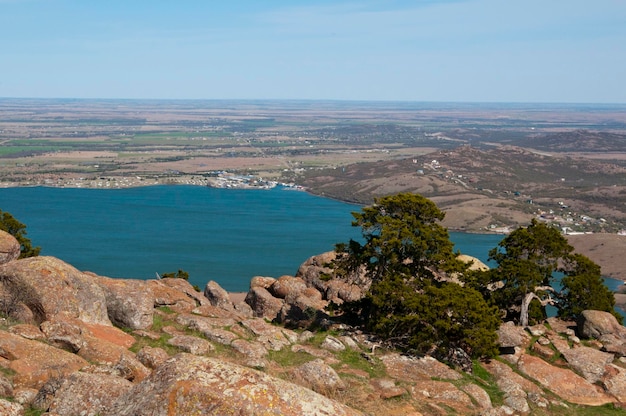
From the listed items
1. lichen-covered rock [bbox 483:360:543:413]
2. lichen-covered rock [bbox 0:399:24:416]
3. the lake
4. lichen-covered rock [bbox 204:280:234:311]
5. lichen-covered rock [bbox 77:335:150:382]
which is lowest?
the lake

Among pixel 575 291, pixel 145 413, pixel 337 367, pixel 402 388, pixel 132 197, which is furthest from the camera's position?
pixel 132 197

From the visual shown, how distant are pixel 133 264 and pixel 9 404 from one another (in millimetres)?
99458

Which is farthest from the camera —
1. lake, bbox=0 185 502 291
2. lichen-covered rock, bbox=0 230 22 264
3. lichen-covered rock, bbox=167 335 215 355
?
lake, bbox=0 185 502 291

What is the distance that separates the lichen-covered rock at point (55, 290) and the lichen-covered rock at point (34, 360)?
13.9 feet

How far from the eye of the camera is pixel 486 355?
2988 centimetres

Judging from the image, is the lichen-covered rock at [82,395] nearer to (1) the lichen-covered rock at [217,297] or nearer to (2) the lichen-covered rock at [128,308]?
(2) the lichen-covered rock at [128,308]

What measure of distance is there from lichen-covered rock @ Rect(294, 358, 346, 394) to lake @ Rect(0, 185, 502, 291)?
7699 centimetres

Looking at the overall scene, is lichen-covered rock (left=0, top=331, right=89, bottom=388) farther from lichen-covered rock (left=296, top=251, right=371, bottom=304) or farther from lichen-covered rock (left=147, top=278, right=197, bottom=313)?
lichen-covered rock (left=296, top=251, right=371, bottom=304)

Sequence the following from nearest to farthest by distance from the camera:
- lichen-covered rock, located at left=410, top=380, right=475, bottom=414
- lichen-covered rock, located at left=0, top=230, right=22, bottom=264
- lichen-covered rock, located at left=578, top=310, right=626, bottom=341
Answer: lichen-covered rock, located at left=410, top=380, right=475, bottom=414
lichen-covered rock, located at left=0, top=230, right=22, bottom=264
lichen-covered rock, located at left=578, top=310, right=626, bottom=341

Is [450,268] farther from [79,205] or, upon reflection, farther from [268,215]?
[79,205]

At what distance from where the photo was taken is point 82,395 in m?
14.5

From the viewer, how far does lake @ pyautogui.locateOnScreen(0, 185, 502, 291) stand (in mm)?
110938

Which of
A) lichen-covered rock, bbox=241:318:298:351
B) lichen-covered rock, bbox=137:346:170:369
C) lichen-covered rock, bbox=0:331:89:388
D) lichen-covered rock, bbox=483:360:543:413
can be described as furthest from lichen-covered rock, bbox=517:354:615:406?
lichen-covered rock, bbox=0:331:89:388

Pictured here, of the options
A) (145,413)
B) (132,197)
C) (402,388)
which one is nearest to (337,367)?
(402,388)
